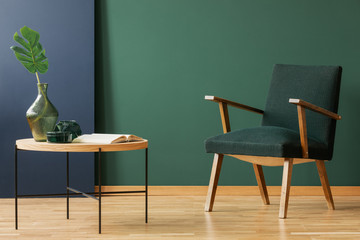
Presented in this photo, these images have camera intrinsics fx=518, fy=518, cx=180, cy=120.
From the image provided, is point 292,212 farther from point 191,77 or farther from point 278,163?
point 191,77

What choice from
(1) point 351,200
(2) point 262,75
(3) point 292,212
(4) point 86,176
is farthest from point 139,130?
(1) point 351,200

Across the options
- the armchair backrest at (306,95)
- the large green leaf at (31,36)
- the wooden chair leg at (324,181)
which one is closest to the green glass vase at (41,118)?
the large green leaf at (31,36)

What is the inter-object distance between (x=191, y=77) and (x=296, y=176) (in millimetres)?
995

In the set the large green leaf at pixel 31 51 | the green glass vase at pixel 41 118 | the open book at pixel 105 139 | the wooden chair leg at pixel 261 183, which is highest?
the large green leaf at pixel 31 51

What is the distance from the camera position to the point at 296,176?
3.57m

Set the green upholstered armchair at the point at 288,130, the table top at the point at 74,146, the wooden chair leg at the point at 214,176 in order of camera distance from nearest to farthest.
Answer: the table top at the point at 74,146 < the green upholstered armchair at the point at 288,130 < the wooden chair leg at the point at 214,176

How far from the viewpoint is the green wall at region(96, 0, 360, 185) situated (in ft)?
11.6

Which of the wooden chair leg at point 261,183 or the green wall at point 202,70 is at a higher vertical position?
the green wall at point 202,70

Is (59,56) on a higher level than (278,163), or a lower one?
higher

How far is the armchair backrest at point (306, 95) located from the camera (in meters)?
3.00

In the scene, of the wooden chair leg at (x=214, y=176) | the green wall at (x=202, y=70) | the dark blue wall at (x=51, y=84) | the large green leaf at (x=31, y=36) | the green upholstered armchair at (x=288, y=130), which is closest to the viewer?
the large green leaf at (x=31, y=36)

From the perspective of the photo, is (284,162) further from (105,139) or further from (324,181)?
(105,139)

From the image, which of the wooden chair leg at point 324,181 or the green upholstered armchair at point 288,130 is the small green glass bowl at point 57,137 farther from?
the wooden chair leg at point 324,181

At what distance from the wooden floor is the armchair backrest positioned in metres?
0.46
